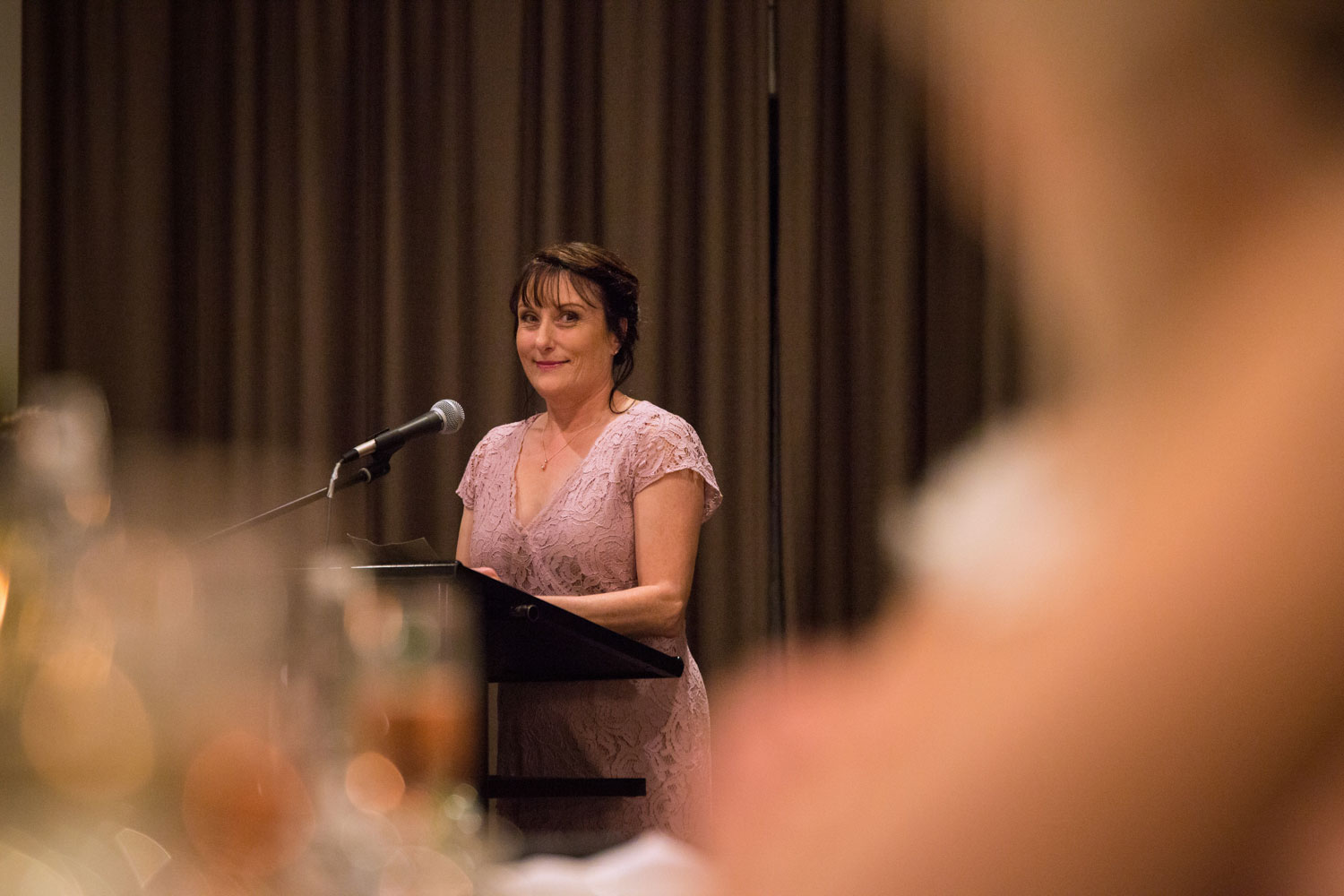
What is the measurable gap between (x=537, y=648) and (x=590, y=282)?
860mm

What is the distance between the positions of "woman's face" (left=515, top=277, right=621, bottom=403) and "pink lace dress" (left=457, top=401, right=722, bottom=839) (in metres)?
0.12

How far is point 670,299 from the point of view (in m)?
3.52

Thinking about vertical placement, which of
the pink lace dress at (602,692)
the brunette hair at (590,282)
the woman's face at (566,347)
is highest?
the brunette hair at (590,282)

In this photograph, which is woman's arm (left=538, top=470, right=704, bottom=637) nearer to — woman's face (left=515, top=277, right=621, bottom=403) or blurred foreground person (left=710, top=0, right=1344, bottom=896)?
woman's face (left=515, top=277, right=621, bottom=403)

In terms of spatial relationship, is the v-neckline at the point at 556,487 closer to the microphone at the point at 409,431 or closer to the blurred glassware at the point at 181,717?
the microphone at the point at 409,431

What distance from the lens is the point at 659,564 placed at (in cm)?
207

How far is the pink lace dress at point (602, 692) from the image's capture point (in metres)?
2.01

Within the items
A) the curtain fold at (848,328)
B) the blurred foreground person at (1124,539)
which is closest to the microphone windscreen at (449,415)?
the curtain fold at (848,328)

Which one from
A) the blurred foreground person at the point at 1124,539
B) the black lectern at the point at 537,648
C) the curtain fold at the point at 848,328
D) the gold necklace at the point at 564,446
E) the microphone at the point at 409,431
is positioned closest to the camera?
the blurred foreground person at the point at 1124,539

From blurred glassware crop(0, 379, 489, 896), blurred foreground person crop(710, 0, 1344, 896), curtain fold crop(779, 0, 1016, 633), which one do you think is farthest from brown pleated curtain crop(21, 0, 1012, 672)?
blurred foreground person crop(710, 0, 1344, 896)

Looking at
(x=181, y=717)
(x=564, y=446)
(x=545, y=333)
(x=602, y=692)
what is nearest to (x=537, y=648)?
(x=602, y=692)

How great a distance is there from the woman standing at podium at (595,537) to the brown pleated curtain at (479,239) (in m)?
1.18

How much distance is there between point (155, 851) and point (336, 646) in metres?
0.20

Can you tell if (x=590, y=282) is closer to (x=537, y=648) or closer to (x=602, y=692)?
(x=602, y=692)
